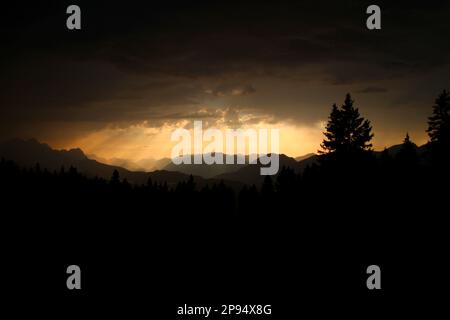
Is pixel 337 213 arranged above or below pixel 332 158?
below

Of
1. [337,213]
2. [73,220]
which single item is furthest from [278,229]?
[73,220]

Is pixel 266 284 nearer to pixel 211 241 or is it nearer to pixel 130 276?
pixel 130 276

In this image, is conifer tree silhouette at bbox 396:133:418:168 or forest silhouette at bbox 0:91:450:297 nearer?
forest silhouette at bbox 0:91:450:297

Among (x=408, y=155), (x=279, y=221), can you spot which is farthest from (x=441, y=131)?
(x=279, y=221)

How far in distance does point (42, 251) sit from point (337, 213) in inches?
1670

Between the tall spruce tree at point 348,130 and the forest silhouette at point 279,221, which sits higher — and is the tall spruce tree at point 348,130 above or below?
above

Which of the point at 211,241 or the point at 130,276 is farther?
the point at 211,241

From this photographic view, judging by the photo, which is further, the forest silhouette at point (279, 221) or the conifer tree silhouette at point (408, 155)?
the conifer tree silhouette at point (408, 155)

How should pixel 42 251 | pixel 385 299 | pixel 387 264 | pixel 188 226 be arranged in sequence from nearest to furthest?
pixel 385 299 < pixel 387 264 < pixel 42 251 < pixel 188 226

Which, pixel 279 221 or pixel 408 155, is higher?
pixel 408 155

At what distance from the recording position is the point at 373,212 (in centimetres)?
3108

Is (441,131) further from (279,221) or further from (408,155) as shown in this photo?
(279,221)

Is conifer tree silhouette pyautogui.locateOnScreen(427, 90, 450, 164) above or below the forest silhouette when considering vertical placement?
above
